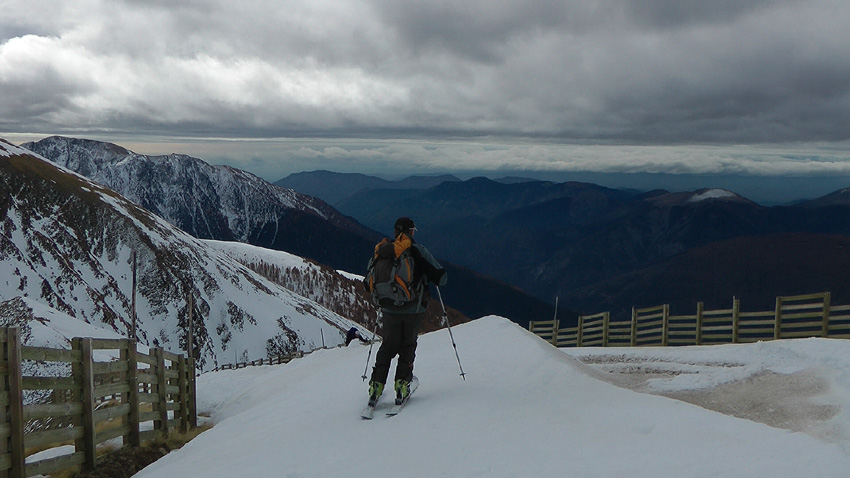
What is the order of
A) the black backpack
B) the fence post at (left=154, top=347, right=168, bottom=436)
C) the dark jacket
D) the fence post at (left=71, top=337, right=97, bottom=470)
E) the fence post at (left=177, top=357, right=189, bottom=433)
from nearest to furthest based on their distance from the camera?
the fence post at (left=71, top=337, right=97, bottom=470) → the black backpack → the dark jacket → the fence post at (left=154, top=347, right=168, bottom=436) → the fence post at (left=177, top=357, right=189, bottom=433)

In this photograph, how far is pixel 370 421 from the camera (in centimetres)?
839

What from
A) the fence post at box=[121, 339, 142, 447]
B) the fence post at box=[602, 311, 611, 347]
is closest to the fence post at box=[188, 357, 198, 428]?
the fence post at box=[121, 339, 142, 447]

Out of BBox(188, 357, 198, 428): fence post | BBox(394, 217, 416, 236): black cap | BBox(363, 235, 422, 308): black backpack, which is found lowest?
BBox(188, 357, 198, 428): fence post

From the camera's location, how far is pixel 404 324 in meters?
8.76

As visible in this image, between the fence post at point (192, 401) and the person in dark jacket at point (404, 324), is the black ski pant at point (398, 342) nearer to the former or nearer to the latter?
the person in dark jacket at point (404, 324)

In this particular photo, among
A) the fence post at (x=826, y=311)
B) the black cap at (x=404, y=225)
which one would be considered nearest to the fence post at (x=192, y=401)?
the black cap at (x=404, y=225)

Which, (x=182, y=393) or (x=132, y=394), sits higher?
(x=132, y=394)

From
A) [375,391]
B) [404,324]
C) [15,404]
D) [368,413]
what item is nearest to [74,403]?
[15,404]

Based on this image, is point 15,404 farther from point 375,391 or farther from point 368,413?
point 375,391

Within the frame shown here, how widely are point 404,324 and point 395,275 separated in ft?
2.69

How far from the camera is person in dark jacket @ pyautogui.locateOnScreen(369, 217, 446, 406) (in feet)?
28.4

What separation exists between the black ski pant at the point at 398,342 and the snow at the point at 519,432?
1.92 ft

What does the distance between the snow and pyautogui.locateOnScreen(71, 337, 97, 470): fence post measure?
770 mm

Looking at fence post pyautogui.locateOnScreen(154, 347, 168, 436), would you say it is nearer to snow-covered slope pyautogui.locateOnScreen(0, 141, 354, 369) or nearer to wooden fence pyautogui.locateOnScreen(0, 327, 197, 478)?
wooden fence pyautogui.locateOnScreen(0, 327, 197, 478)
